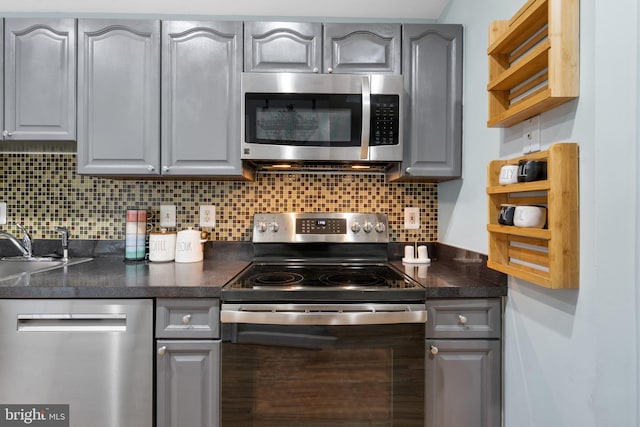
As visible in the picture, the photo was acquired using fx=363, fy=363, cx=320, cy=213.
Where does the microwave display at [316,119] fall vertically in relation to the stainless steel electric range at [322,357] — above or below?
above

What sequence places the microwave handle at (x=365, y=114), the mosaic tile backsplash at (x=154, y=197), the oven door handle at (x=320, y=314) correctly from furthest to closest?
the mosaic tile backsplash at (x=154, y=197), the microwave handle at (x=365, y=114), the oven door handle at (x=320, y=314)

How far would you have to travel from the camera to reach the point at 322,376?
4.50ft

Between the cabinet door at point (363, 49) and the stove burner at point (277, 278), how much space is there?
1.00 meters

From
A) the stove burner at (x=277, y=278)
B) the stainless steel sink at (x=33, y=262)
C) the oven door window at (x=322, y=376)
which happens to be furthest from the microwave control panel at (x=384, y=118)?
the stainless steel sink at (x=33, y=262)

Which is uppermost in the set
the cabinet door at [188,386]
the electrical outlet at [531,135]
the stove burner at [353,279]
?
the electrical outlet at [531,135]

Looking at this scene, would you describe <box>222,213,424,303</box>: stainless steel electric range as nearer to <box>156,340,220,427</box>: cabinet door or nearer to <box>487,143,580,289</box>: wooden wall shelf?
<box>156,340,220,427</box>: cabinet door

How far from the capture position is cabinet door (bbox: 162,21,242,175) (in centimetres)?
176

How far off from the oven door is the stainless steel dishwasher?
339 mm

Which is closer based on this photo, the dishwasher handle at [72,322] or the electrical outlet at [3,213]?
the dishwasher handle at [72,322]

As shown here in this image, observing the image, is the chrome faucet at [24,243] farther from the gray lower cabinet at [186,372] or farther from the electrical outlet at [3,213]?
the gray lower cabinet at [186,372]

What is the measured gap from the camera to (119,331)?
1.38 meters

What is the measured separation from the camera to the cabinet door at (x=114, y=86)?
175 cm

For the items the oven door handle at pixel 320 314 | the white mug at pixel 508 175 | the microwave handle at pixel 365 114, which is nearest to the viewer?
the white mug at pixel 508 175

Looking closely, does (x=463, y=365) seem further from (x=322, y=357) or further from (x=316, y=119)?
(x=316, y=119)
